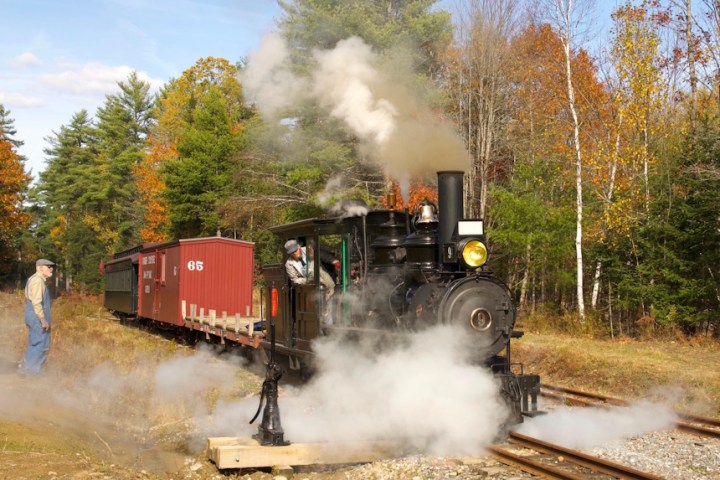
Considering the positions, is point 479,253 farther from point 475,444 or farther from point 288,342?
point 288,342

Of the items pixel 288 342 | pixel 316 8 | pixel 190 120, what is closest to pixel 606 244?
pixel 316 8

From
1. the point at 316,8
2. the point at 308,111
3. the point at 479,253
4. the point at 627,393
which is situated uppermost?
the point at 316,8

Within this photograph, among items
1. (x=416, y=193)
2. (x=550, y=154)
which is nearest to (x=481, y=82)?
(x=550, y=154)

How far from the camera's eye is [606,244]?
1970cm

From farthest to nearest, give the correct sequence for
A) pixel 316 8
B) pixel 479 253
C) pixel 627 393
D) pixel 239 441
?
pixel 316 8 → pixel 627 393 → pixel 479 253 → pixel 239 441

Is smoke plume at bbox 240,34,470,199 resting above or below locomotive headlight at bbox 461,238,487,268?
above

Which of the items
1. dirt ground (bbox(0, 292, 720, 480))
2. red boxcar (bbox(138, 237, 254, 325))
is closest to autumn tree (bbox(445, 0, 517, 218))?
red boxcar (bbox(138, 237, 254, 325))

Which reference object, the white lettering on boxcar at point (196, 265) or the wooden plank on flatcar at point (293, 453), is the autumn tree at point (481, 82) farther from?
the wooden plank on flatcar at point (293, 453)

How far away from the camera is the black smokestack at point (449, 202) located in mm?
7746

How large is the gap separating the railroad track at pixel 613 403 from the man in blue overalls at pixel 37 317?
284 inches

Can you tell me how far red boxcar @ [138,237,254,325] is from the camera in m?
19.8

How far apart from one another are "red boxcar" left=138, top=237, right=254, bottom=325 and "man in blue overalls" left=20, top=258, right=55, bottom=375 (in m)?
8.29

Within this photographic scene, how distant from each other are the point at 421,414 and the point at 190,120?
38467 mm

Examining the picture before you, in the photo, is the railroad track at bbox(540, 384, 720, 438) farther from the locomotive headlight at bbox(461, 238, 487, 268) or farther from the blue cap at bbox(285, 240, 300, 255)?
the blue cap at bbox(285, 240, 300, 255)
